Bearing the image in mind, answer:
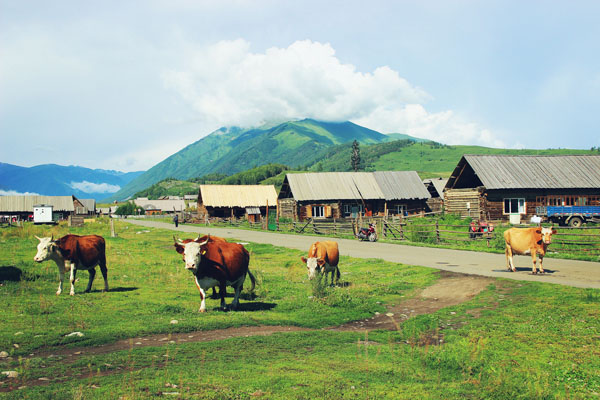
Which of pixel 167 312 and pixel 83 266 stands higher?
pixel 83 266

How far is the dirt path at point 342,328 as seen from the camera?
734 centimetres

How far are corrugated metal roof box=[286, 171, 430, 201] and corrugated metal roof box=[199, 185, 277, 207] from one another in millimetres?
17297

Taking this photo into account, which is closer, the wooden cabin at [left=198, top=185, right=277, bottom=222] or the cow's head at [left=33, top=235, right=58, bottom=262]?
the cow's head at [left=33, top=235, right=58, bottom=262]

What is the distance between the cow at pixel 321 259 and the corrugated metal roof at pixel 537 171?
109 feet

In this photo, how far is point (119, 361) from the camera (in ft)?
23.2

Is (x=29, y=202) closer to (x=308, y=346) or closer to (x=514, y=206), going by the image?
(x=514, y=206)

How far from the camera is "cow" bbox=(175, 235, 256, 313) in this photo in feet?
33.6

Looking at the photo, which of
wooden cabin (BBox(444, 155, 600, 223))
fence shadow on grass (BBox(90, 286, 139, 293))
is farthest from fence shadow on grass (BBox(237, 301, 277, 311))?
wooden cabin (BBox(444, 155, 600, 223))

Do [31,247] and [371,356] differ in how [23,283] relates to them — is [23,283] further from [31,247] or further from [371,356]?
[31,247]

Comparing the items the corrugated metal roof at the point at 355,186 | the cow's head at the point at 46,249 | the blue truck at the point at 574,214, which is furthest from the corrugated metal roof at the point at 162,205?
the cow's head at the point at 46,249

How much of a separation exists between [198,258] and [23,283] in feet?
24.7

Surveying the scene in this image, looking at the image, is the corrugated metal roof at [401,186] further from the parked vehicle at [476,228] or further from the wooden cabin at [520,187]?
the parked vehicle at [476,228]

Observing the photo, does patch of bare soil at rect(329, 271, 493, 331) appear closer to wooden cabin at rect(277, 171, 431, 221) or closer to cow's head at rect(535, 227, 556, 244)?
cow's head at rect(535, 227, 556, 244)

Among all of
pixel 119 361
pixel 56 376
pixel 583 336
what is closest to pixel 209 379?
pixel 119 361
